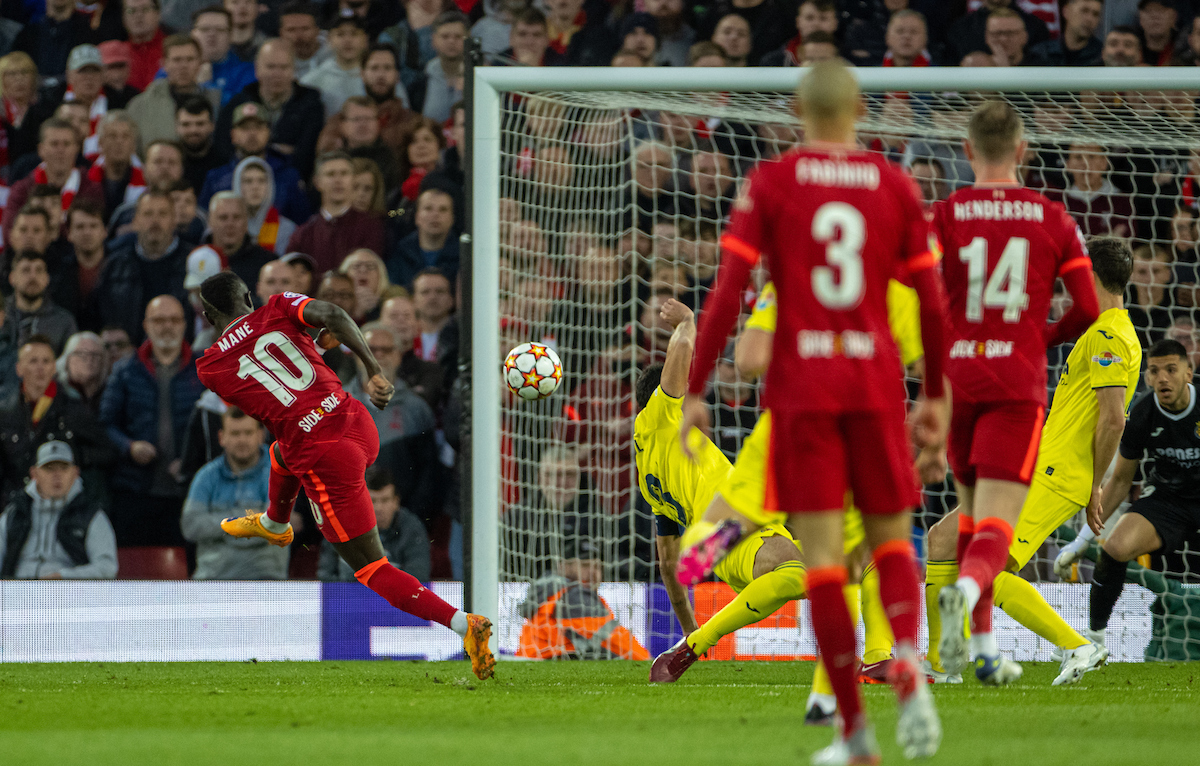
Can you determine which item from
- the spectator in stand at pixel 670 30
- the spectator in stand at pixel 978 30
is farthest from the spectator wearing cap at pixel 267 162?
the spectator in stand at pixel 978 30

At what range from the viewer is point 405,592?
21.8 ft

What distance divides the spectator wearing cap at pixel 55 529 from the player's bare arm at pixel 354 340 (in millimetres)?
3835

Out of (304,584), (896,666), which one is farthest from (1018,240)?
(304,584)

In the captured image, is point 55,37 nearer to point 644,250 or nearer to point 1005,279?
point 644,250

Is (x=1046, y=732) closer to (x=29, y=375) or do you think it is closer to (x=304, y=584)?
(x=304, y=584)

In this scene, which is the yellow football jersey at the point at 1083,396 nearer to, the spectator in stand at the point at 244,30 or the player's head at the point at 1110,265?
the player's head at the point at 1110,265

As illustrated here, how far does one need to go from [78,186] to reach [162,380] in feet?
6.88

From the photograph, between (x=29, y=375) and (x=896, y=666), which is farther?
(x=29, y=375)

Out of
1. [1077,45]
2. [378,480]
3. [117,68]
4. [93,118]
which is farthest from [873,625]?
[117,68]

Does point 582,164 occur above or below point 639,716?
above

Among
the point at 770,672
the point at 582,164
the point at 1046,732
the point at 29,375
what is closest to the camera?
the point at 1046,732

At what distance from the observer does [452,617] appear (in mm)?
6523

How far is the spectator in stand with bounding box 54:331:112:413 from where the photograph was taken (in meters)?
10.3

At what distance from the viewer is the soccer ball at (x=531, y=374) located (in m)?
7.23
